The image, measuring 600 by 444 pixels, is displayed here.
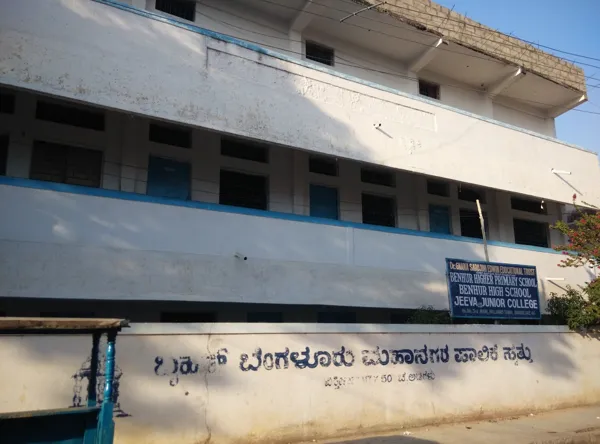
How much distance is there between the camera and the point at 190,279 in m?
9.21

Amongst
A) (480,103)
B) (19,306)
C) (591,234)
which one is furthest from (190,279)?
(480,103)

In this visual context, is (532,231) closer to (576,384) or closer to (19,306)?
(576,384)

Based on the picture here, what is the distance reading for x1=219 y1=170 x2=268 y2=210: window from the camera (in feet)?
37.2

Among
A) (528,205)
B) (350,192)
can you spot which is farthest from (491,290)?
(528,205)

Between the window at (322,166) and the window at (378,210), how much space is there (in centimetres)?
121

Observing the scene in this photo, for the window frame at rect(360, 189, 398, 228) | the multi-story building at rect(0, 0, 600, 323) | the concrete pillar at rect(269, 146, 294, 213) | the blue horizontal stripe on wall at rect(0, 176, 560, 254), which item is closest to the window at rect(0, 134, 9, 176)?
the multi-story building at rect(0, 0, 600, 323)

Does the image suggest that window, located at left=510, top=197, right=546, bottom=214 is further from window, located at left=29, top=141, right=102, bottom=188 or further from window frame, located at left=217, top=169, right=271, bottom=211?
window, located at left=29, top=141, right=102, bottom=188

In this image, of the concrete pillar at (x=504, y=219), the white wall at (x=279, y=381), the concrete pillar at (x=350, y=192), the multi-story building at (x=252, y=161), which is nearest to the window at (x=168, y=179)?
the multi-story building at (x=252, y=161)

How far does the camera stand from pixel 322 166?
12.7 m

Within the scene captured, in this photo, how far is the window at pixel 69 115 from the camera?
9.60 meters

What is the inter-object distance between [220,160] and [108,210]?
126 inches

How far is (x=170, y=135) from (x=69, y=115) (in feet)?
6.63

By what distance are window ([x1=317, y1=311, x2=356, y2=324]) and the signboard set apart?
112 inches

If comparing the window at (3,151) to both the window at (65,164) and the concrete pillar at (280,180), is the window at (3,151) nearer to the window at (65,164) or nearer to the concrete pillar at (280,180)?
the window at (65,164)
